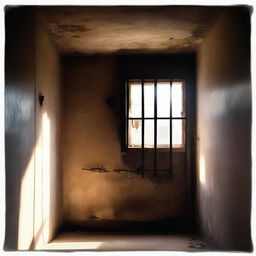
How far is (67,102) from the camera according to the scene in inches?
213

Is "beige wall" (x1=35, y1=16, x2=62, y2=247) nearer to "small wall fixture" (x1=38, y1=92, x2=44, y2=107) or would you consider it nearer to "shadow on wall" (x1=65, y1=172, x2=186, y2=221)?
"small wall fixture" (x1=38, y1=92, x2=44, y2=107)

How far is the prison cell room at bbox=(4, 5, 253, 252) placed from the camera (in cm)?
290

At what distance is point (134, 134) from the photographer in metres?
5.38

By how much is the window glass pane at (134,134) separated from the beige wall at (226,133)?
988mm

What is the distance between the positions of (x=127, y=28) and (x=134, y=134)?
6.15ft

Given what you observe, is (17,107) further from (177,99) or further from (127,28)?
(177,99)

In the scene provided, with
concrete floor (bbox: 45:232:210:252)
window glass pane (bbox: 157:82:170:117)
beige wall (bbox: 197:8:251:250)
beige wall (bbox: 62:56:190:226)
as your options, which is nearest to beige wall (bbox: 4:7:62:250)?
concrete floor (bbox: 45:232:210:252)

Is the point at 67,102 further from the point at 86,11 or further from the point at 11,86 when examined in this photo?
the point at 11,86

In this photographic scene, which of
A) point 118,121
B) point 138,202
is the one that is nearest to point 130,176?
point 138,202

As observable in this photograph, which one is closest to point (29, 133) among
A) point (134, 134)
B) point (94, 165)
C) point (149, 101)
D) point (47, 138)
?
point (47, 138)

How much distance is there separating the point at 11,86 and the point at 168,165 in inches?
125

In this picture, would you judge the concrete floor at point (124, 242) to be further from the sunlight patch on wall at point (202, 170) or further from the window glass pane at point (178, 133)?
the window glass pane at point (178, 133)

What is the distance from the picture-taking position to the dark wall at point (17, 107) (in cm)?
256

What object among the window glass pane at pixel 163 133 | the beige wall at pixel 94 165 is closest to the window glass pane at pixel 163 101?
the window glass pane at pixel 163 133
